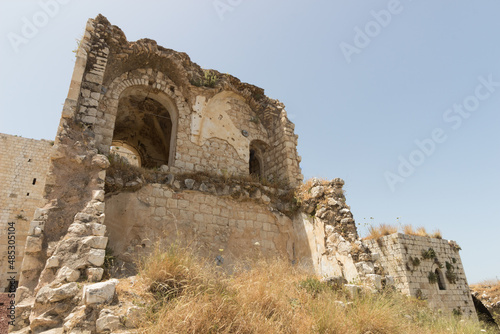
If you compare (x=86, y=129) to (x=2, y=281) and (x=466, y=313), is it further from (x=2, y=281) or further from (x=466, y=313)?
(x=466, y=313)

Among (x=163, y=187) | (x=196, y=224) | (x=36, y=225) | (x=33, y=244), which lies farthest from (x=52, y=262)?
(x=196, y=224)

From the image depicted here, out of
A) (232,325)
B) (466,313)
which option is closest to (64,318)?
(232,325)

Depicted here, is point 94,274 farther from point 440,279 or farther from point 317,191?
point 440,279

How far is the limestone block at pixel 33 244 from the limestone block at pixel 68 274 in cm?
71

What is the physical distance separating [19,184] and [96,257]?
15.1 metres

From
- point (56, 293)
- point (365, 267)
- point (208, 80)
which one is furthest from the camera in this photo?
point (208, 80)

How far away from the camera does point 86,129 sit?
257 inches

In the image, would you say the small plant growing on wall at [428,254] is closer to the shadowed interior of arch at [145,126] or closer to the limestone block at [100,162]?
the shadowed interior of arch at [145,126]

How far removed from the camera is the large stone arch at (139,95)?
7586 mm

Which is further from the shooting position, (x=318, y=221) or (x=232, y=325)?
(x=318, y=221)

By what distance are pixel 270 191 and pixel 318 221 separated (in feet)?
5.10

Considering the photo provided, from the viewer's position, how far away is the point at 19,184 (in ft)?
52.7

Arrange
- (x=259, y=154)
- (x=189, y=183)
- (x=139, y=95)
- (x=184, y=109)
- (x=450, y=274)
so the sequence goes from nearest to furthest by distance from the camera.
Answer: (x=189, y=183) < (x=184, y=109) < (x=139, y=95) < (x=259, y=154) < (x=450, y=274)

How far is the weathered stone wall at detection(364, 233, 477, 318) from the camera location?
493 inches
